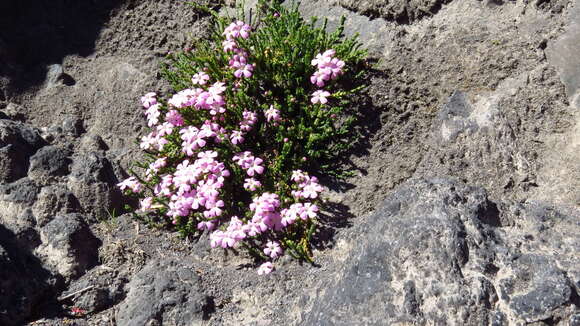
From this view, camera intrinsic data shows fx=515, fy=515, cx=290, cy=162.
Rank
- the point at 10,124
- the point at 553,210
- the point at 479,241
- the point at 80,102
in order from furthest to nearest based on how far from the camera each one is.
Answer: the point at 80,102, the point at 10,124, the point at 553,210, the point at 479,241

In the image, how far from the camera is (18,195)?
4352 millimetres

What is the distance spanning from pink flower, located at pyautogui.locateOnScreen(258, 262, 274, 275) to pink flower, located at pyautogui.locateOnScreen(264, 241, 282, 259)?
70mm

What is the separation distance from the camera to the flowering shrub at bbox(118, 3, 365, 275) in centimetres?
413

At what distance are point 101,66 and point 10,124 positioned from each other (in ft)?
4.32

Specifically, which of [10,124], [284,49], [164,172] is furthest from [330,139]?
[10,124]

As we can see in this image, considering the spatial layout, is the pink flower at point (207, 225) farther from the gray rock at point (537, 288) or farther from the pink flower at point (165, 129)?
the gray rock at point (537, 288)

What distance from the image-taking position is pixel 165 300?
12.1 feet

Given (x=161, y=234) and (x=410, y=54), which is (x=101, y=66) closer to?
(x=161, y=234)

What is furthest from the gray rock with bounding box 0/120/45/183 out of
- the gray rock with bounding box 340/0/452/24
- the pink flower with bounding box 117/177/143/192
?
the gray rock with bounding box 340/0/452/24

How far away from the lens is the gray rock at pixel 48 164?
15.0 ft

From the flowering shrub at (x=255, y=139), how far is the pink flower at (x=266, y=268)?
0.10m

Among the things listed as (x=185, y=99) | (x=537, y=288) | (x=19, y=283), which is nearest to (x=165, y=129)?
(x=185, y=99)

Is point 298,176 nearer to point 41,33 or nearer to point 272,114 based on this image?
point 272,114

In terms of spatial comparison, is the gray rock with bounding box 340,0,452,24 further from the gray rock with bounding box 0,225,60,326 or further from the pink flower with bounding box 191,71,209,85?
the gray rock with bounding box 0,225,60,326
